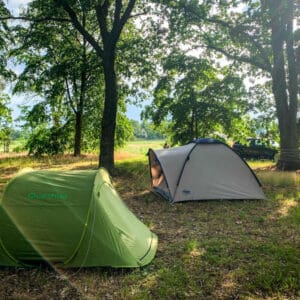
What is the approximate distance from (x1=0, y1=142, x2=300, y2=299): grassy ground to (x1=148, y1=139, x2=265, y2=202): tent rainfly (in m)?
0.89

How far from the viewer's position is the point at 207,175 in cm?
A: 931

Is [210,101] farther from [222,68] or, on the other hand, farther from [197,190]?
[197,190]

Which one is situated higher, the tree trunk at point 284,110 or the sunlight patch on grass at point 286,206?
the tree trunk at point 284,110

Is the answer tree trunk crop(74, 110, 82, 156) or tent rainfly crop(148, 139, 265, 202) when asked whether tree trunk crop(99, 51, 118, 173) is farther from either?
tree trunk crop(74, 110, 82, 156)

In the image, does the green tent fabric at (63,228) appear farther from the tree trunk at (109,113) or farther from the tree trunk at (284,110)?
the tree trunk at (284,110)

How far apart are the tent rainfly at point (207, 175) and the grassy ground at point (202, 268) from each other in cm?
89

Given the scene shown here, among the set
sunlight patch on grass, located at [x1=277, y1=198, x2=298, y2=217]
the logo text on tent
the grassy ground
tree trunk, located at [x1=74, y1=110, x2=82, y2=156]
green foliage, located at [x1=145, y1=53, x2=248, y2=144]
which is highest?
green foliage, located at [x1=145, y1=53, x2=248, y2=144]

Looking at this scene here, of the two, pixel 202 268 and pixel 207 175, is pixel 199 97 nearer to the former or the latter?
pixel 207 175

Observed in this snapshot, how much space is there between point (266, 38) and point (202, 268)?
11238 millimetres

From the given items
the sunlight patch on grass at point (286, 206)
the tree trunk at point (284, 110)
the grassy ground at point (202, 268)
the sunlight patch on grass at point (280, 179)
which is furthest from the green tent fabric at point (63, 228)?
the tree trunk at point (284, 110)

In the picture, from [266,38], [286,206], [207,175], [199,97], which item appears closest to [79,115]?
[199,97]

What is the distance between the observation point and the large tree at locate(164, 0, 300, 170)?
43.2 ft

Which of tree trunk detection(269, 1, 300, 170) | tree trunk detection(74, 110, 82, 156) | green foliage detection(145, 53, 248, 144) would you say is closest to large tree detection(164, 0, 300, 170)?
tree trunk detection(269, 1, 300, 170)

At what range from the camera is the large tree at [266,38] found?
13180mm
